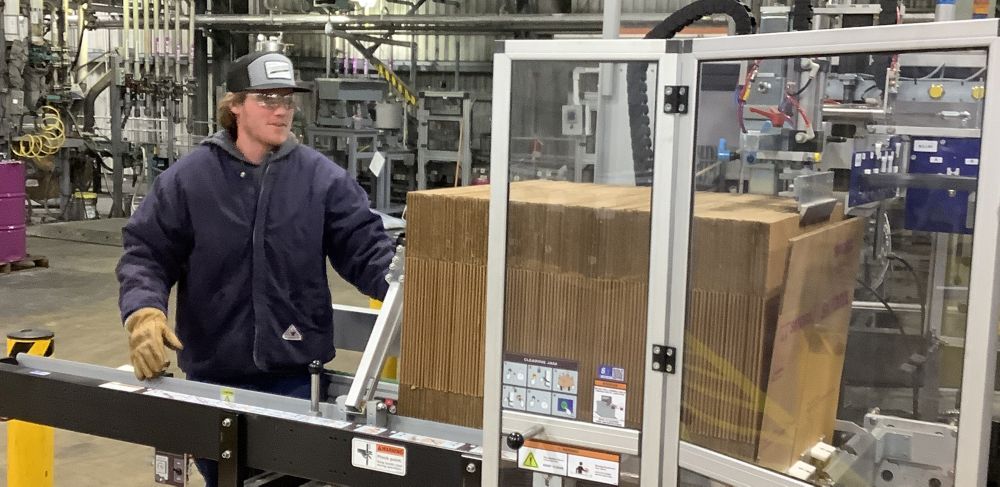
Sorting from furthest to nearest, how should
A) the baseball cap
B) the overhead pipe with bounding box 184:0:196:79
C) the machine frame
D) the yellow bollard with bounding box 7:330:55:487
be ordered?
the overhead pipe with bounding box 184:0:196:79, the yellow bollard with bounding box 7:330:55:487, the baseball cap, the machine frame

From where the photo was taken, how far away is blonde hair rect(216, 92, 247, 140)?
219cm

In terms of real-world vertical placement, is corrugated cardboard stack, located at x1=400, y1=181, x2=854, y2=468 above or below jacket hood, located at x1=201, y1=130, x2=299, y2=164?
below

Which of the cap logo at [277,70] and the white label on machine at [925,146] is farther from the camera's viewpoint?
the cap logo at [277,70]

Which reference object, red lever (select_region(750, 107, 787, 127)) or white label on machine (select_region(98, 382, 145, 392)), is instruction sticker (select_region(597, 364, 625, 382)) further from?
white label on machine (select_region(98, 382, 145, 392))

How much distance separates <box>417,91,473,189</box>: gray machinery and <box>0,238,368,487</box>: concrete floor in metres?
2.00

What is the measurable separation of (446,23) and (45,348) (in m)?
6.87

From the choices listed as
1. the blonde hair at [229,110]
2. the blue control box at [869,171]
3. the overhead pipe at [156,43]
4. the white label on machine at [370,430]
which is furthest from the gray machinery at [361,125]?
the blue control box at [869,171]

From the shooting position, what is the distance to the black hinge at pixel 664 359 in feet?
4.49

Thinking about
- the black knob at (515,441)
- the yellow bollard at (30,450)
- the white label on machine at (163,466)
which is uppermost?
the black knob at (515,441)

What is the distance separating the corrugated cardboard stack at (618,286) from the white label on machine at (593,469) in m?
0.06

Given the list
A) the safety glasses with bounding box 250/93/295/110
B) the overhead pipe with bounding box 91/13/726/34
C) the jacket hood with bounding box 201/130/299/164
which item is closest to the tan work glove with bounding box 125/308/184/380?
the jacket hood with bounding box 201/130/299/164

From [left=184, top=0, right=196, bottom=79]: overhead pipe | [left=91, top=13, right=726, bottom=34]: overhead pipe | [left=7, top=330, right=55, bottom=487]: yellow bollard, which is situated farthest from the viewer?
[left=184, top=0, right=196, bottom=79]: overhead pipe

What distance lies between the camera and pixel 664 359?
54.1 inches

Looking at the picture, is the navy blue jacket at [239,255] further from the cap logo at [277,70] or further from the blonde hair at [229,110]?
the cap logo at [277,70]
